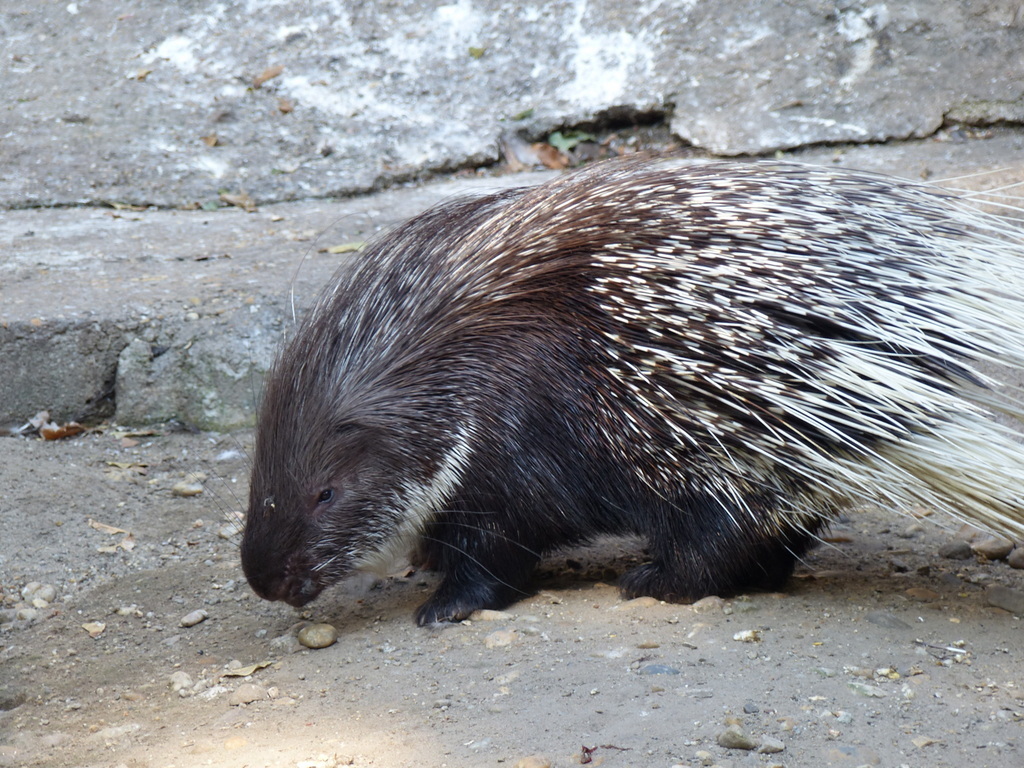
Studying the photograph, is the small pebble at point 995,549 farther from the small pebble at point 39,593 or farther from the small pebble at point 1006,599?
the small pebble at point 39,593

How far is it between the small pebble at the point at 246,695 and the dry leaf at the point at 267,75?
14.4 feet

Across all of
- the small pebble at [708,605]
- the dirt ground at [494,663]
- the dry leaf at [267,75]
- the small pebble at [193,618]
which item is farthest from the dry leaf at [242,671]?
the dry leaf at [267,75]

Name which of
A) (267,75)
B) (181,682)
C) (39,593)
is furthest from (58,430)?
(267,75)

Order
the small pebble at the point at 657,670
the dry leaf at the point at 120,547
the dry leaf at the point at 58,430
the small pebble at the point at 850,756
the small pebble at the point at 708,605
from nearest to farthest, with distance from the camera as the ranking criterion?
the small pebble at the point at 850,756
the small pebble at the point at 657,670
the small pebble at the point at 708,605
the dry leaf at the point at 120,547
the dry leaf at the point at 58,430

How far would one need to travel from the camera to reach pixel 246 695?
2412mm

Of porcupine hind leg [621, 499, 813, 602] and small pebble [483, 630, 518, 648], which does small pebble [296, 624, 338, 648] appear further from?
porcupine hind leg [621, 499, 813, 602]

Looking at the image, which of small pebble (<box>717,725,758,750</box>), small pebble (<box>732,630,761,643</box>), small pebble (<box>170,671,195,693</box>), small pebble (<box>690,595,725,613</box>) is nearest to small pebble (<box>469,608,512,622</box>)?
small pebble (<box>690,595,725,613</box>)

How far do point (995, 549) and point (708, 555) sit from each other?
37.7 inches

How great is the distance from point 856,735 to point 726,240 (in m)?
1.16

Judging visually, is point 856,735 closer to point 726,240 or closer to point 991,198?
point 726,240

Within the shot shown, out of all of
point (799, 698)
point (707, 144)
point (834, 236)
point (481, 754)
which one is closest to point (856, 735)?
point (799, 698)

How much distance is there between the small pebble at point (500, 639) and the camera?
255 centimetres

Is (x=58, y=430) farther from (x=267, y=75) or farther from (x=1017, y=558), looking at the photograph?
(x=1017, y=558)

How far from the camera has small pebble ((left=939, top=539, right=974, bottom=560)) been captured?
301 centimetres
